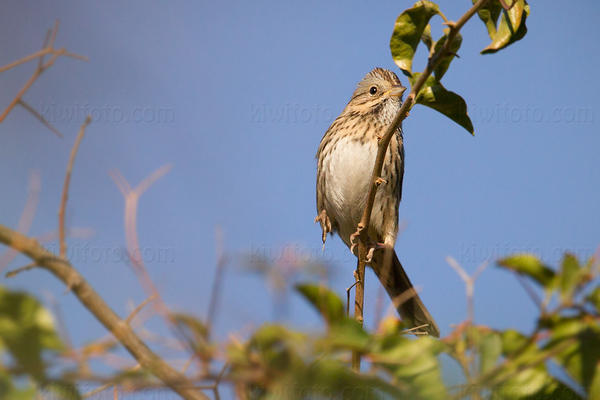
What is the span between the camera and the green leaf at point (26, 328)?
30.4 inches

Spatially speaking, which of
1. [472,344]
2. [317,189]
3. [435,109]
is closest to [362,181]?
[317,189]

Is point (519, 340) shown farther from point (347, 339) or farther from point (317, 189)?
point (317, 189)

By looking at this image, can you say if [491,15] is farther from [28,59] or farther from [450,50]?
[28,59]

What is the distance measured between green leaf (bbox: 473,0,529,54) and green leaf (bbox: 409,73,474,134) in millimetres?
151

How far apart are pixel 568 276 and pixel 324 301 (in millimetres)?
356

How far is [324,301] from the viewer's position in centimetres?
86

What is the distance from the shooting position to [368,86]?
4.98m

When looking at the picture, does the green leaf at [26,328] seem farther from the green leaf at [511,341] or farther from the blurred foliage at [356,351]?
the green leaf at [511,341]

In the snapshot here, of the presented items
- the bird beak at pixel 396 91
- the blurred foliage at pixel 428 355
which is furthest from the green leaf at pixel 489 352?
the bird beak at pixel 396 91

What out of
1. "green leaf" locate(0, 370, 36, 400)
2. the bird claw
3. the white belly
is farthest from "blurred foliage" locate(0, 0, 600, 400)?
the bird claw

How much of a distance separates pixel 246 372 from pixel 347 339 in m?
0.13

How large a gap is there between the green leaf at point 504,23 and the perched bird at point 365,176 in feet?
8.60

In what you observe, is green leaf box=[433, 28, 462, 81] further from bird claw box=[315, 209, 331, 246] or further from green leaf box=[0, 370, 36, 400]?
bird claw box=[315, 209, 331, 246]

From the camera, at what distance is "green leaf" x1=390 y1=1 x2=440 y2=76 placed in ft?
5.43
